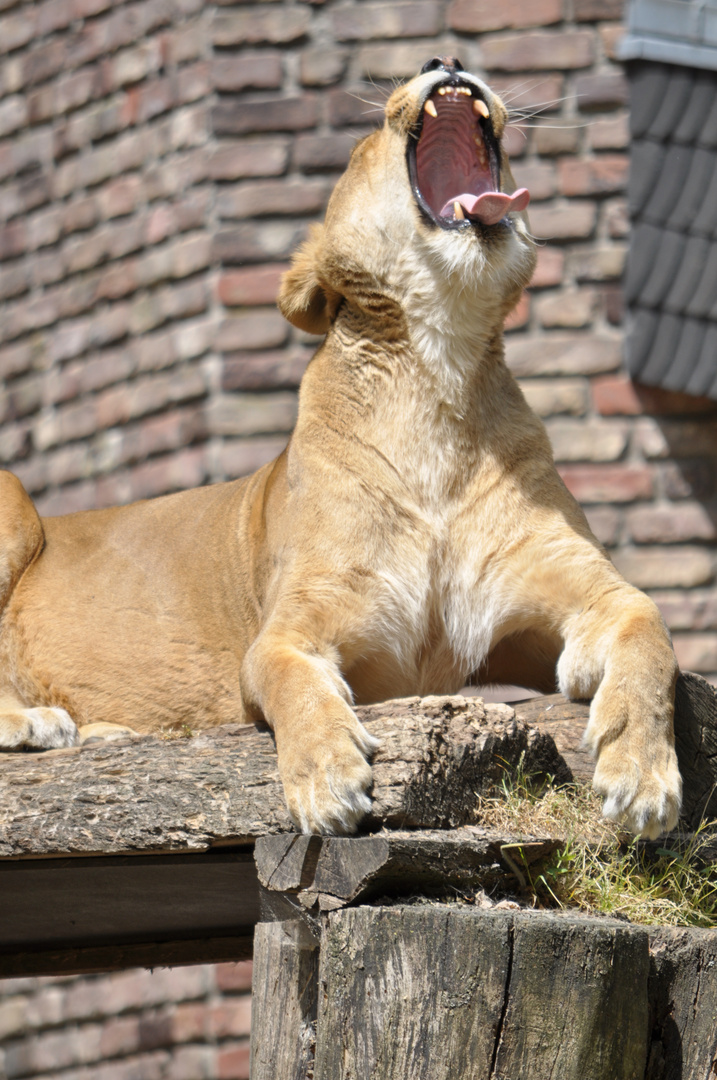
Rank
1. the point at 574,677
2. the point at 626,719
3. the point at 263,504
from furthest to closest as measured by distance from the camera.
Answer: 1. the point at 263,504
2. the point at 574,677
3. the point at 626,719

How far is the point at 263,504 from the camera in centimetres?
382

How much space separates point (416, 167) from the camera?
11.3ft

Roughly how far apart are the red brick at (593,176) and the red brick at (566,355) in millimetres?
678

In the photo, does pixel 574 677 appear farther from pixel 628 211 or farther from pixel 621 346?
pixel 628 211

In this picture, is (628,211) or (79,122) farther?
(79,122)

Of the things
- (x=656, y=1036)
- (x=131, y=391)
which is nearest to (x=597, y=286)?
(x=131, y=391)

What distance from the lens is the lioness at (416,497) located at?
3.06 metres

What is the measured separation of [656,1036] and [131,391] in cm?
441

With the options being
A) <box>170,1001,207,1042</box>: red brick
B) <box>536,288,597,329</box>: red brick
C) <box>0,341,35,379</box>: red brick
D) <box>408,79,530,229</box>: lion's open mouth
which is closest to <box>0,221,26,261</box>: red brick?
<box>0,341,35,379</box>: red brick

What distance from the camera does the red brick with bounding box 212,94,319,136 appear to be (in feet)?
18.4

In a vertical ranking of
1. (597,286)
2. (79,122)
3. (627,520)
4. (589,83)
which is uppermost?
(589,83)

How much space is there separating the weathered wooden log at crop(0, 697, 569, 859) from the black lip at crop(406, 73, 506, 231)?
141 centimetres

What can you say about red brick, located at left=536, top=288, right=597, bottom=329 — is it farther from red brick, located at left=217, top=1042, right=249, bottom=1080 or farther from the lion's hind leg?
red brick, located at left=217, top=1042, right=249, bottom=1080

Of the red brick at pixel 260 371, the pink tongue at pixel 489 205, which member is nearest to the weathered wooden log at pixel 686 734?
the pink tongue at pixel 489 205
